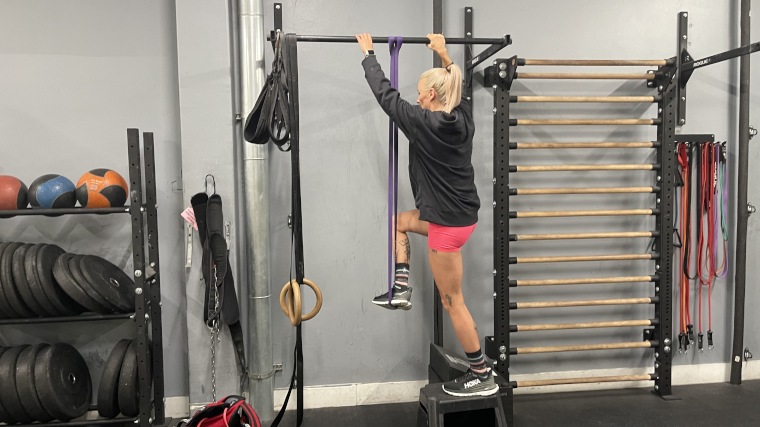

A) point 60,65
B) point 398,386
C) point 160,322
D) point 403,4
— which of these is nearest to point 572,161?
point 403,4

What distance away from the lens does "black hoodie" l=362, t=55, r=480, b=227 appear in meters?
2.08

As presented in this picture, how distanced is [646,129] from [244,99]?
2540 mm

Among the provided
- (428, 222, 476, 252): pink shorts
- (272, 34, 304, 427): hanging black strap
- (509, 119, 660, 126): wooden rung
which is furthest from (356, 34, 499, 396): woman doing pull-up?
(509, 119, 660, 126): wooden rung

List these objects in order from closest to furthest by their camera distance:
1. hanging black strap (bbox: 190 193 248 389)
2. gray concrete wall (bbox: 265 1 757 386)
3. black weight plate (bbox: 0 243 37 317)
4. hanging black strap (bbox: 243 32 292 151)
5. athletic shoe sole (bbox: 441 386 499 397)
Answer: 1. hanging black strap (bbox: 243 32 292 151)
2. athletic shoe sole (bbox: 441 386 499 397)
3. black weight plate (bbox: 0 243 37 317)
4. hanging black strap (bbox: 190 193 248 389)
5. gray concrete wall (bbox: 265 1 757 386)

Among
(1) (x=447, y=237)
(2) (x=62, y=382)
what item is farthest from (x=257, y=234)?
(2) (x=62, y=382)

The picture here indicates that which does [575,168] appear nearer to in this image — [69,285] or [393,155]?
[393,155]

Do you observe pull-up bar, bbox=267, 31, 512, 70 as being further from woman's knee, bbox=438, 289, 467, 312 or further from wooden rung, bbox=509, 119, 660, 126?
woman's knee, bbox=438, 289, 467, 312

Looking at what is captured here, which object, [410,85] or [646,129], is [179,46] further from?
[646,129]

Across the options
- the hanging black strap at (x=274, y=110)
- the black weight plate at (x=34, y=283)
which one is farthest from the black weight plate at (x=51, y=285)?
the hanging black strap at (x=274, y=110)

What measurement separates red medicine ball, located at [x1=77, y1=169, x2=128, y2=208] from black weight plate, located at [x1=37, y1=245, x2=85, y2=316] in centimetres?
32

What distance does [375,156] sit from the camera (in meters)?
2.97

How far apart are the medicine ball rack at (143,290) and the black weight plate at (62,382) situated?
0.28ft

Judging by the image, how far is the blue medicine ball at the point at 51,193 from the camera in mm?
2410

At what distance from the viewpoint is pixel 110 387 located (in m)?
2.53
